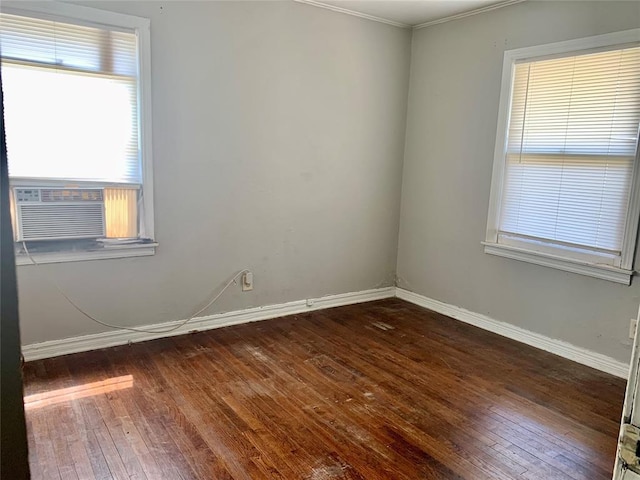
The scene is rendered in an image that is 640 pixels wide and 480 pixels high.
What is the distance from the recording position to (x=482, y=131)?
12.4 ft

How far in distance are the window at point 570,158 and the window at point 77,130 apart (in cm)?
267

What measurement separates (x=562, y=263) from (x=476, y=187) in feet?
3.06

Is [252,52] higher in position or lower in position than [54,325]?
higher

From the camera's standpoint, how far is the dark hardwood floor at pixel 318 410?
206 cm

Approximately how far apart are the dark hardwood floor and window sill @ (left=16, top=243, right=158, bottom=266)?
2.09 ft

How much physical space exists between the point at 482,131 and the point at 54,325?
3.46 meters

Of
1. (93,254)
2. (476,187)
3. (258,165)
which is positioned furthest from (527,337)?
(93,254)

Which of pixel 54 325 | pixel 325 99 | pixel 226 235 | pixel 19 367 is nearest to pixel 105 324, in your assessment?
pixel 54 325

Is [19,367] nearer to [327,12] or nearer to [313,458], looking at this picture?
[313,458]

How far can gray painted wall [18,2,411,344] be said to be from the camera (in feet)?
10.3

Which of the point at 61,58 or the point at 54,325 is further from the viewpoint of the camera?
the point at 54,325

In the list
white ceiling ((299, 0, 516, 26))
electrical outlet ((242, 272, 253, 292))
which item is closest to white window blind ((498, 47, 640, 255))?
white ceiling ((299, 0, 516, 26))

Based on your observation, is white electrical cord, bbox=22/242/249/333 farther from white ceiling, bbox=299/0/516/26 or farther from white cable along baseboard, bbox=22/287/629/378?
white ceiling, bbox=299/0/516/26

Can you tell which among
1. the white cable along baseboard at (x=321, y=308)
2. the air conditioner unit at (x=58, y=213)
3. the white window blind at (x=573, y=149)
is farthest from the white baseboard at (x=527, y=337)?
the air conditioner unit at (x=58, y=213)
